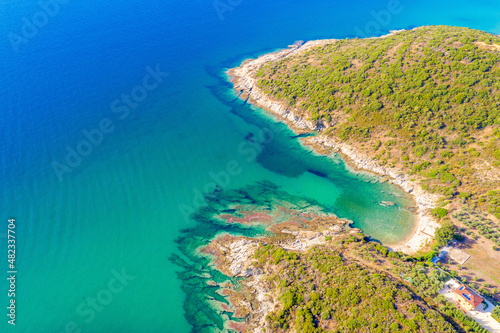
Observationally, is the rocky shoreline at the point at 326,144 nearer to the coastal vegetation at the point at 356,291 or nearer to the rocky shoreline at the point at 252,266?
the coastal vegetation at the point at 356,291

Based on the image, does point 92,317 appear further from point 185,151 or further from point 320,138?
point 320,138

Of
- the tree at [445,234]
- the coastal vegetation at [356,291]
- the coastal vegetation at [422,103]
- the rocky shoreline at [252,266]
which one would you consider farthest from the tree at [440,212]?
the rocky shoreline at [252,266]

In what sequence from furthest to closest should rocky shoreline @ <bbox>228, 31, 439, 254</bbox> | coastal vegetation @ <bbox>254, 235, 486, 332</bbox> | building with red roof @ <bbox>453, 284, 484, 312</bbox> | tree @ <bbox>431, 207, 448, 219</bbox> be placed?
tree @ <bbox>431, 207, 448, 219</bbox> < rocky shoreline @ <bbox>228, 31, 439, 254</bbox> < building with red roof @ <bbox>453, 284, 484, 312</bbox> < coastal vegetation @ <bbox>254, 235, 486, 332</bbox>

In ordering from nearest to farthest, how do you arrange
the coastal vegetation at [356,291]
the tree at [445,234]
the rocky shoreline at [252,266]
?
the coastal vegetation at [356,291] < the rocky shoreline at [252,266] < the tree at [445,234]

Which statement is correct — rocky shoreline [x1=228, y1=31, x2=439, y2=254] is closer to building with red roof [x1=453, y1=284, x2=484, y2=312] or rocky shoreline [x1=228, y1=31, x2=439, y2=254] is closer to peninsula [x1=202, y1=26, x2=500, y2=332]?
peninsula [x1=202, y1=26, x2=500, y2=332]

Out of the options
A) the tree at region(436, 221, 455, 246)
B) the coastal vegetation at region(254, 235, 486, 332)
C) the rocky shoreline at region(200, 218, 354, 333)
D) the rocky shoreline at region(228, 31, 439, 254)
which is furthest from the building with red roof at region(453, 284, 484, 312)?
the rocky shoreline at region(200, 218, 354, 333)

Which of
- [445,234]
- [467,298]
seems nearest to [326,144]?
[445,234]
